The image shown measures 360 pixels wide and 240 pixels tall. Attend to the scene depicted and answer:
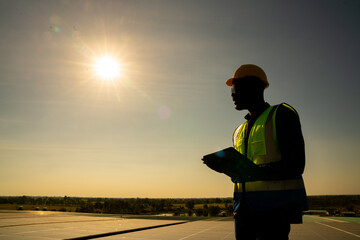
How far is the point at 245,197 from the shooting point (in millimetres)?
2295

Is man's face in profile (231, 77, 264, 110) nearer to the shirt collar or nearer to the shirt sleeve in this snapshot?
the shirt collar

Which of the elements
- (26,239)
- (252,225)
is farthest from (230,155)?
(26,239)

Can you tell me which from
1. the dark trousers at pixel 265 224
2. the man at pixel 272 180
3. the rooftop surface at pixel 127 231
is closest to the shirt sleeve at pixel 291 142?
the man at pixel 272 180

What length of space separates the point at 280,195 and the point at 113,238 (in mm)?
12871

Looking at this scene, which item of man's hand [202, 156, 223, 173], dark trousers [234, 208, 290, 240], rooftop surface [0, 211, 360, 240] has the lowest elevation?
rooftop surface [0, 211, 360, 240]

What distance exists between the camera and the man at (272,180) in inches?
80.8

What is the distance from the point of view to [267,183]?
7.10 ft

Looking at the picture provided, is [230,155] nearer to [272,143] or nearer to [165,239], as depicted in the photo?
[272,143]

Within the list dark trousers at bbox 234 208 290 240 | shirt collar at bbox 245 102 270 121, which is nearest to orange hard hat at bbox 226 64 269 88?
shirt collar at bbox 245 102 270 121

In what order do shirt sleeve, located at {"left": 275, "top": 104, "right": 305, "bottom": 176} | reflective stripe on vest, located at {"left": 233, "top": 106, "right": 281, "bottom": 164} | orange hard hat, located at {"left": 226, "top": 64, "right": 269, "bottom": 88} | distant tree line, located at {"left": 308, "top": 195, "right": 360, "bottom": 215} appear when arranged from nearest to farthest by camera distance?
shirt sleeve, located at {"left": 275, "top": 104, "right": 305, "bottom": 176} < reflective stripe on vest, located at {"left": 233, "top": 106, "right": 281, "bottom": 164} < orange hard hat, located at {"left": 226, "top": 64, "right": 269, "bottom": 88} < distant tree line, located at {"left": 308, "top": 195, "right": 360, "bottom": 215}

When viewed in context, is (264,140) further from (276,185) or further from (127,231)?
(127,231)

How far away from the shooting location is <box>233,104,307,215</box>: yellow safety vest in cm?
207

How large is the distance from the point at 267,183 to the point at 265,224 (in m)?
0.30

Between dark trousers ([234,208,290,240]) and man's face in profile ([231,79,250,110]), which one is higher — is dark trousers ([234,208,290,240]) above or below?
below
